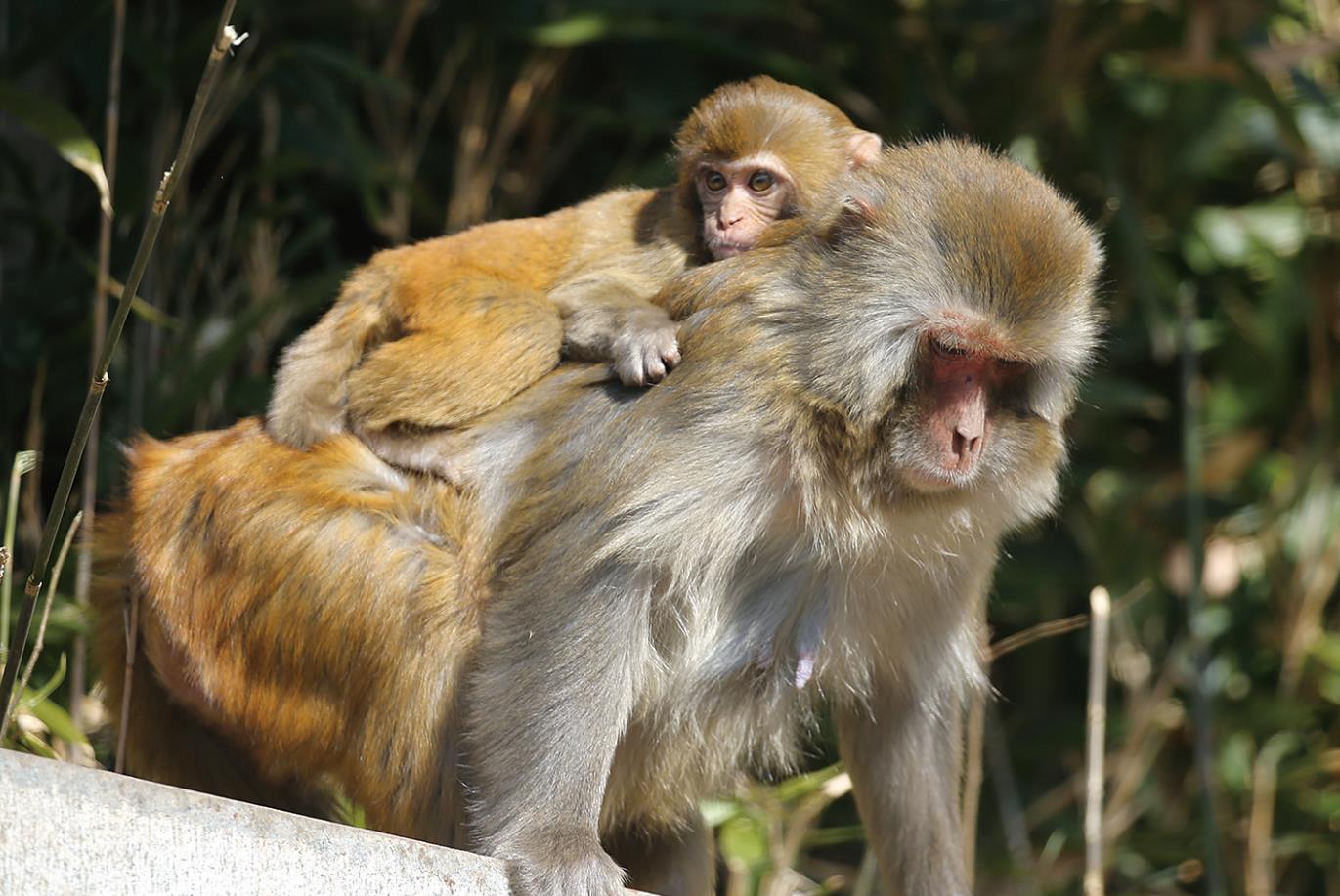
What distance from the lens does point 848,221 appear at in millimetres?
3539

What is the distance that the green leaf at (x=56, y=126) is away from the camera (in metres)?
4.31

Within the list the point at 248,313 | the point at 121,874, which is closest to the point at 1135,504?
the point at 248,313

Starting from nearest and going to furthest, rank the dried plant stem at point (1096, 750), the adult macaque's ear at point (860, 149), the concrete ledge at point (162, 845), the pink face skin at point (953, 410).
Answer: the concrete ledge at point (162, 845)
the pink face skin at point (953, 410)
the adult macaque's ear at point (860, 149)
the dried plant stem at point (1096, 750)

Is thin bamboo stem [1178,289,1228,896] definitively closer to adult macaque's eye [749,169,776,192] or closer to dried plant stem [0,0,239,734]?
adult macaque's eye [749,169,776,192]

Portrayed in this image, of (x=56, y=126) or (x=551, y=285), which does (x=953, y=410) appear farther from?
(x=56, y=126)

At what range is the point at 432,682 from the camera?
3.62 m

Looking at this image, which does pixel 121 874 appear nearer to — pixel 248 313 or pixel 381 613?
pixel 381 613

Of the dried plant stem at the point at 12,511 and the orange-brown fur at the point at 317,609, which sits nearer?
the dried plant stem at the point at 12,511

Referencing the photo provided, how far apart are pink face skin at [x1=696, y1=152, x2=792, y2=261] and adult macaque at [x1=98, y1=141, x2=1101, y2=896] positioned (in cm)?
36

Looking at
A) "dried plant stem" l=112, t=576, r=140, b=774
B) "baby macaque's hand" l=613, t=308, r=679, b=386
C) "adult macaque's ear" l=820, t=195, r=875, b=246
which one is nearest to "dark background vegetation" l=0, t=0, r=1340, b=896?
"dried plant stem" l=112, t=576, r=140, b=774

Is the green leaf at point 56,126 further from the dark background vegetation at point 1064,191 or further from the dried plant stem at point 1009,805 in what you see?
the dried plant stem at point 1009,805

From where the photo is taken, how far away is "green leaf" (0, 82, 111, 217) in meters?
4.31

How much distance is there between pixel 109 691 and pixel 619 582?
133 cm

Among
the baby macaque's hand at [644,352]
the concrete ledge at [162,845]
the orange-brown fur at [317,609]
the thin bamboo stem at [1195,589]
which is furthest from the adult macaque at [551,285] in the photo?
the thin bamboo stem at [1195,589]
